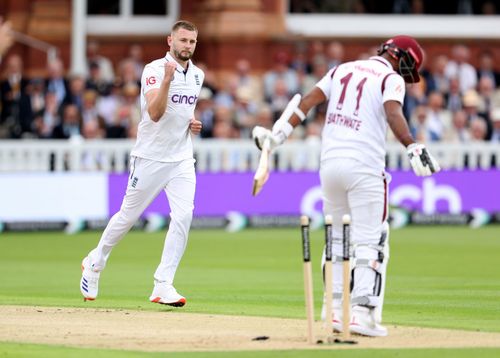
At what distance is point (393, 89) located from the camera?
34.8ft

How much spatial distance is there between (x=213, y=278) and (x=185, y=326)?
15.8 feet

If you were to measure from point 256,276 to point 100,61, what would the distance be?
38.1 ft

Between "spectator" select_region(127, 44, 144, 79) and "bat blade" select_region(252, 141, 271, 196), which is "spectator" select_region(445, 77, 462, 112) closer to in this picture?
"spectator" select_region(127, 44, 144, 79)

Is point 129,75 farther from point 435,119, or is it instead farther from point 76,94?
A: point 435,119

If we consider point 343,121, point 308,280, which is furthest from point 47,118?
point 308,280

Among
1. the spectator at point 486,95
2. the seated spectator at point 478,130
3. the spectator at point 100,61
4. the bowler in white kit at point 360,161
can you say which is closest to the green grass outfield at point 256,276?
the bowler in white kit at point 360,161

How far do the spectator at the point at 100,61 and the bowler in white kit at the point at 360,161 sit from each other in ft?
50.2

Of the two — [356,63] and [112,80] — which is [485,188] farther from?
[356,63]

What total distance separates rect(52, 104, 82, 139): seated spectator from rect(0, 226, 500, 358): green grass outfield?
1.95m

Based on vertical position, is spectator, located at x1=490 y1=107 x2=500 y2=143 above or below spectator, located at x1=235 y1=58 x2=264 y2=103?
below

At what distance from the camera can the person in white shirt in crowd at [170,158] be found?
41.3 ft

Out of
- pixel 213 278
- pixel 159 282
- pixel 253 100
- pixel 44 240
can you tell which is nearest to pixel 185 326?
pixel 159 282

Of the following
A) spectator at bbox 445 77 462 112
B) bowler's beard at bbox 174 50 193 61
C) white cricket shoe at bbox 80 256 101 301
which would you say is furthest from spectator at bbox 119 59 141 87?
bowler's beard at bbox 174 50 193 61

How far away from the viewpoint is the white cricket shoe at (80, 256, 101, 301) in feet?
43.2
